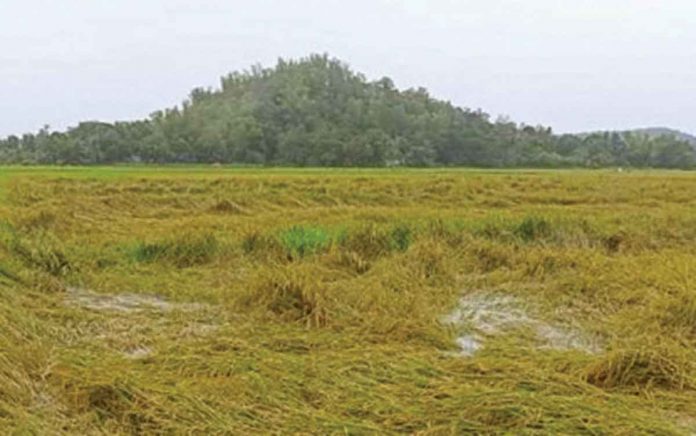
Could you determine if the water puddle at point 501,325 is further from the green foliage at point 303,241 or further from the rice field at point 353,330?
the green foliage at point 303,241

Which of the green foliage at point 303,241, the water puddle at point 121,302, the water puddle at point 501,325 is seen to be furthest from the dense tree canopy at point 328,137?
the water puddle at point 501,325

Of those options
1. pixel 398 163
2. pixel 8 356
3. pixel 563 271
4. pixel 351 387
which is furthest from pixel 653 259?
pixel 398 163

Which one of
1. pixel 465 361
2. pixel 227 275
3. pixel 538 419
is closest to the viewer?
pixel 538 419

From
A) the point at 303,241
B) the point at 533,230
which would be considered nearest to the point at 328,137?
the point at 533,230

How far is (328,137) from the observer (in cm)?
4359

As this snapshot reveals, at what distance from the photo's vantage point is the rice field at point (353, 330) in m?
3.58

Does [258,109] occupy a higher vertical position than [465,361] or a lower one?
higher

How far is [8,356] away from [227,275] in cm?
348

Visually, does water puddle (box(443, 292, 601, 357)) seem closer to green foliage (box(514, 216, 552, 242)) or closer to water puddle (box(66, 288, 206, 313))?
water puddle (box(66, 288, 206, 313))

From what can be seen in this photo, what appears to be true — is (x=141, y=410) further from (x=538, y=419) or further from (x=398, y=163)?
(x=398, y=163)

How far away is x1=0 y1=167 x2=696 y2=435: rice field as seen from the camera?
3.58 m

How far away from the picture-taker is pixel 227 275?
7.50 metres

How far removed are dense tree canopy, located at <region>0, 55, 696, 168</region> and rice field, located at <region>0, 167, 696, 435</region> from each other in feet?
101

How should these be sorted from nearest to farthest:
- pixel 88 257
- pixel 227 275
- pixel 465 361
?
pixel 465 361 < pixel 227 275 < pixel 88 257
